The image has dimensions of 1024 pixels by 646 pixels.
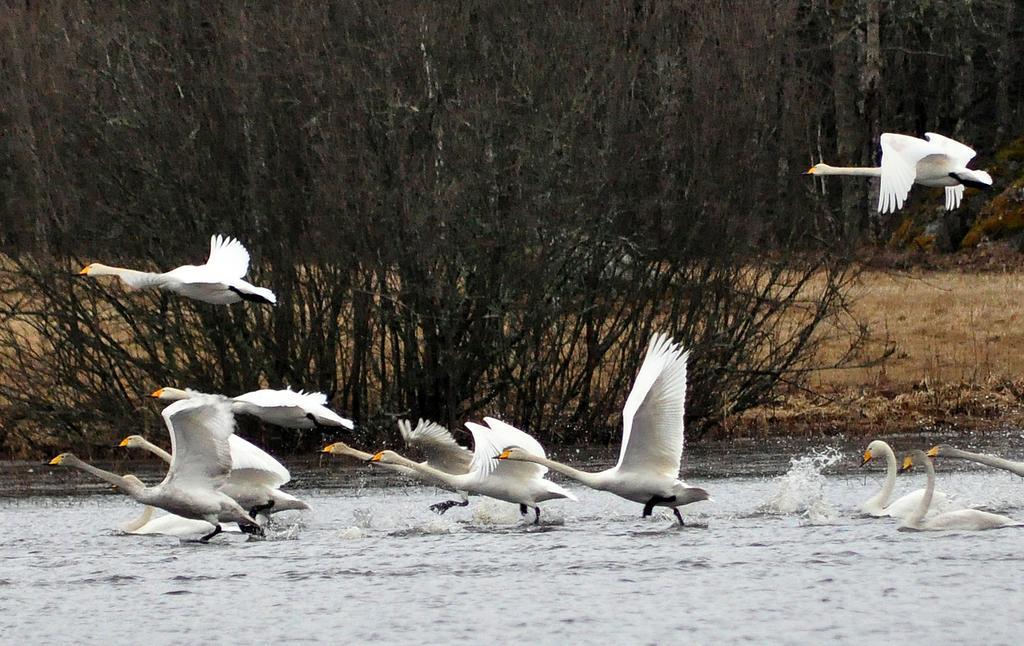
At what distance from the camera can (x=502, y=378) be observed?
19094mm

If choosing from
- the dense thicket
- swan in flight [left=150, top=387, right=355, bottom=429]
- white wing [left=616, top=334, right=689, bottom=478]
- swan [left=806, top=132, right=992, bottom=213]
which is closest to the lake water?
white wing [left=616, top=334, right=689, bottom=478]

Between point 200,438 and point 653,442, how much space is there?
305 centimetres

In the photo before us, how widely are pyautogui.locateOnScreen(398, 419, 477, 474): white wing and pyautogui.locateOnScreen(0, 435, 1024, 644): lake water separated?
408mm

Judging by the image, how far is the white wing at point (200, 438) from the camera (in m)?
12.1

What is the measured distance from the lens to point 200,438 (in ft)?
41.2

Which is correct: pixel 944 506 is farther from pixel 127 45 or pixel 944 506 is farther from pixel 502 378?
pixel 127 45

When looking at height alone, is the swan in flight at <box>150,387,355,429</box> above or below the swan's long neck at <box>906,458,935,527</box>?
above

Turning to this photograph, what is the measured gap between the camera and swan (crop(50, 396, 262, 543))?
40.5ft

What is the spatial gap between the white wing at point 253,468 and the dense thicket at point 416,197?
172 inches

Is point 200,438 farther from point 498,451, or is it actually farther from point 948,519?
point 948,519

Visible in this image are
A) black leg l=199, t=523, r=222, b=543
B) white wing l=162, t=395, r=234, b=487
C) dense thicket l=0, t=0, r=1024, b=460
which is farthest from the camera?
dense thicket l=0, t=0, r=1024, b=460

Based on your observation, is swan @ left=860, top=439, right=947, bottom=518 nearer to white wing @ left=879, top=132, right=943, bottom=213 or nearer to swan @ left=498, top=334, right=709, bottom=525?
swan @ left=498, top=334, right=709, bottom=525

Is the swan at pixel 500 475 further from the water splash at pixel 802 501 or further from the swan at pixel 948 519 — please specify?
the swan at pixel 948 519

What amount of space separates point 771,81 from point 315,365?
5425 mm
